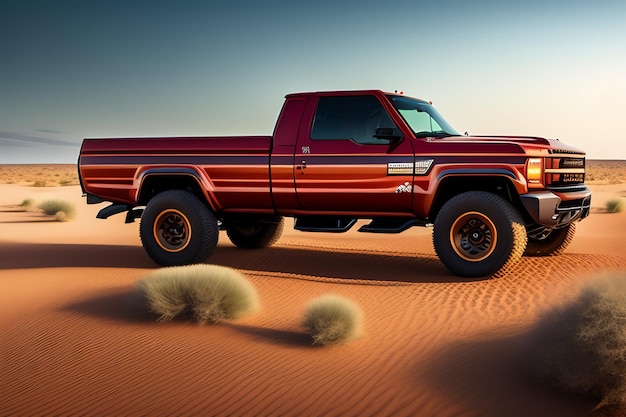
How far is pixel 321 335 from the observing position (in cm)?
711

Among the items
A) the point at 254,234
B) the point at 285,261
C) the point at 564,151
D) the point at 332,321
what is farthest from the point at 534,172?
the point at 254,234

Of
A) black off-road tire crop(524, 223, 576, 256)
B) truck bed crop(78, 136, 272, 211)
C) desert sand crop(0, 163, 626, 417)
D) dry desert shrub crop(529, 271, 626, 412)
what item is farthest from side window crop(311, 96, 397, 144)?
dry desert shrub crop(529, 271, 626, 412)

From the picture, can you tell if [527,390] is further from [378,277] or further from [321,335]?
[378,277]

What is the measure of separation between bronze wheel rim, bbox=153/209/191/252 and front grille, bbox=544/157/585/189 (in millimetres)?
5632

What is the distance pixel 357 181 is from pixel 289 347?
3767 millimetres

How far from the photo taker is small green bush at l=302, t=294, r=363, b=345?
23.4 ft

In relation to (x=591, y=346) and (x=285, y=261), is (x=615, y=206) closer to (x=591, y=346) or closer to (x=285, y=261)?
(x=285, y=261)

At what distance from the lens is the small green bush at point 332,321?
7.13 meters

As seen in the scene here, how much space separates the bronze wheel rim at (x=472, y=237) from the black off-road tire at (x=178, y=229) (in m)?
3.97

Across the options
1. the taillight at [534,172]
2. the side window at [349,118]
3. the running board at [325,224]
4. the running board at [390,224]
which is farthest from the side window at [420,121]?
the running board at [325,224]

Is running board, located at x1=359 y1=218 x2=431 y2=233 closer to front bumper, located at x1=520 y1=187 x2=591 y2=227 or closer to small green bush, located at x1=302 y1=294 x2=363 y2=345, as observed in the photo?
front bumper, located at x1=520 y1=187 x2=591 y2=227

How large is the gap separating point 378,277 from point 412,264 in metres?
1.62

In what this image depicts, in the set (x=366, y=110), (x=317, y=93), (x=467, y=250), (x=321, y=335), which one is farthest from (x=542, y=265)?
(x=321, y=335)

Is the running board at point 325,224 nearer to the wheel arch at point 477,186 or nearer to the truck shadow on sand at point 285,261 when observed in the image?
the truck shadow on sand at point 285,261
